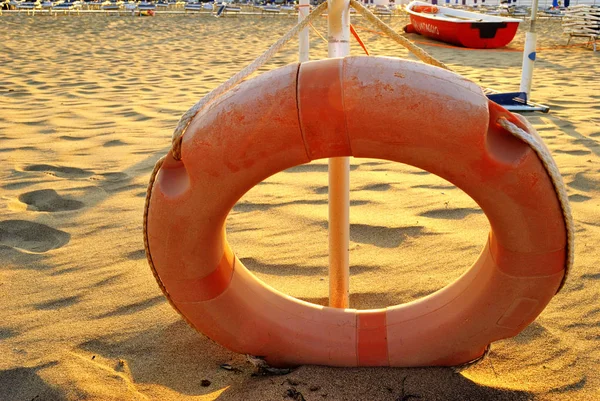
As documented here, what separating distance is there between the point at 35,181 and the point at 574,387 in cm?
274

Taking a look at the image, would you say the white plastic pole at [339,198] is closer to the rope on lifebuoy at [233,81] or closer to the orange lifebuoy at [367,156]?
the rope on lifebuoy at [233,81]

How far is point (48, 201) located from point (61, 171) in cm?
49

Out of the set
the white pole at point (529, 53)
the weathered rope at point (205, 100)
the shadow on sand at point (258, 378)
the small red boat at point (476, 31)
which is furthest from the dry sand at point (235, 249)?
the small red boat at point (476, 31)

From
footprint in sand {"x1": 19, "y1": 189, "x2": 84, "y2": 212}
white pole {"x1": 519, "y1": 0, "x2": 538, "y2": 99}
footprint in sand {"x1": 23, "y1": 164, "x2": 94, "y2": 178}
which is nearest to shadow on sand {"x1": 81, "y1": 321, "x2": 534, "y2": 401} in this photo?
footprint in sand {"x1": 19, "y1": 189, "x2": 84, "y2": 212}

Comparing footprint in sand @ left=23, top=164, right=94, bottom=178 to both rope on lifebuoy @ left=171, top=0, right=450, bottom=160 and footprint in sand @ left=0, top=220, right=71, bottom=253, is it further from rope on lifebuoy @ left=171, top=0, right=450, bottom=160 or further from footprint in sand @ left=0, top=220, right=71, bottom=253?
rope on lifebuoy @ left=171, top=0, right=450, bottom=160

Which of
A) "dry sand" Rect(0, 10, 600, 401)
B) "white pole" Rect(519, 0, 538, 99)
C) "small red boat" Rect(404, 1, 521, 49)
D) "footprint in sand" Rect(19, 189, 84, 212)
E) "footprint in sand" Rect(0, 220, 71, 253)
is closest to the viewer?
"dry sand" Rect(0, 10, 600, 401)

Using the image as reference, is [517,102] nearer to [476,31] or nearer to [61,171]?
[61,171]

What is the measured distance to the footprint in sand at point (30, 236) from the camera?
8.27 ft

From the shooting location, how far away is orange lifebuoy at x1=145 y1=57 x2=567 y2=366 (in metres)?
1.35

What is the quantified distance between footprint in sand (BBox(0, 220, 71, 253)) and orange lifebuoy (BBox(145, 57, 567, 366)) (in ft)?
3.73

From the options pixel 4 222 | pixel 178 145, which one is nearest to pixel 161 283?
pixel 178 145

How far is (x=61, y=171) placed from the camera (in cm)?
345

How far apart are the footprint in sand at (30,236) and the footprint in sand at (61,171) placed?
718 millimetres

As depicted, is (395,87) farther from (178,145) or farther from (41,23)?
(41,23)
